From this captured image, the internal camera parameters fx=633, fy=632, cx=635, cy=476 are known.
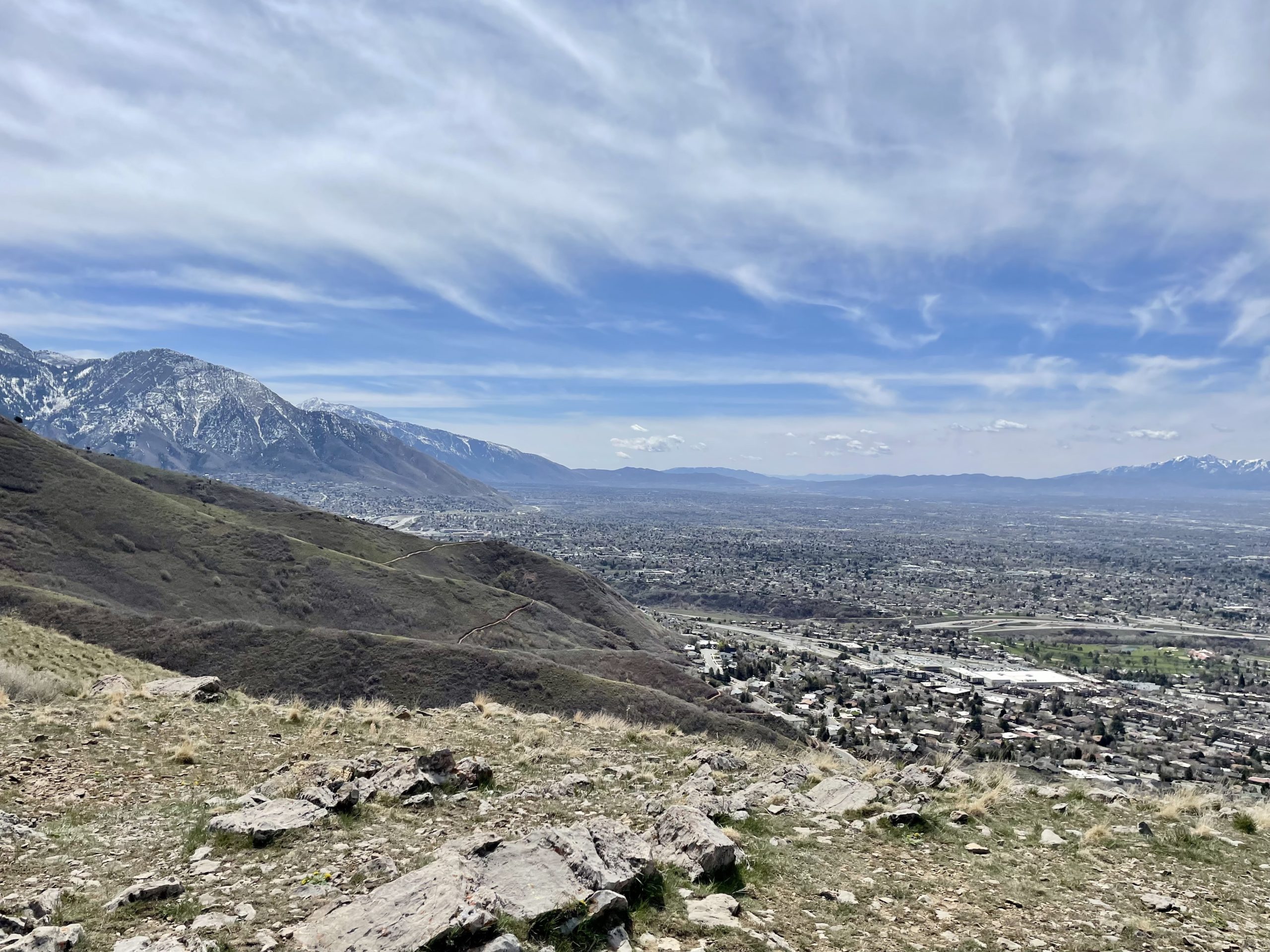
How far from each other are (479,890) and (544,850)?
116 cm

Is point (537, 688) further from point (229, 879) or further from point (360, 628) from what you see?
point (229, 879)

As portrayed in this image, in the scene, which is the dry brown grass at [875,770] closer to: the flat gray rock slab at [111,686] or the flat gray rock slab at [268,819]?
the flat gray rock slab at [268,819]

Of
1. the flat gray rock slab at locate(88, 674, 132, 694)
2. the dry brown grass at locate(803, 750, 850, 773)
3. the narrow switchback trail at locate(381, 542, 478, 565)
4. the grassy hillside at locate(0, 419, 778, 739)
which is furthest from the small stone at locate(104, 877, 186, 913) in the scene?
the narrow switchback trail at locate(381, 542, 478, 565)

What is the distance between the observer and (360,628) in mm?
65375

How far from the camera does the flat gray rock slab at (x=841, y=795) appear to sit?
37.0 ft

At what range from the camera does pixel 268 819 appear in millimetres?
8273

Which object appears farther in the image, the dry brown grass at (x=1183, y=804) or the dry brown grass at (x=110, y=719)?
the dry brown grass at (x=110, y=719)

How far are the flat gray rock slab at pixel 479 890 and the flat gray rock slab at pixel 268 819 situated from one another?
2152mm

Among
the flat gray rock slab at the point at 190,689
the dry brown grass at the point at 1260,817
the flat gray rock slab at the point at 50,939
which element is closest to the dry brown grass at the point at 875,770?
the dry brown grass at the point at 1260,817

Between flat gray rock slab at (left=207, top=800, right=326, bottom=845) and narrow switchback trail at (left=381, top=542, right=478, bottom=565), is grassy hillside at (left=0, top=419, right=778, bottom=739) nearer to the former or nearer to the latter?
narrow switchback trail at (left=381, top=542, right=478, bottom=565)

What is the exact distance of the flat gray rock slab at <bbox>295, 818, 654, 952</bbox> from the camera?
5.65m

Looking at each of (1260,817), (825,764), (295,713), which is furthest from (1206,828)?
(295,713)

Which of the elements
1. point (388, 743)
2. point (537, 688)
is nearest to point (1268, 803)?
point (388, 743)

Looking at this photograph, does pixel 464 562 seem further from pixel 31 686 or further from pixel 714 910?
pixel 714 910
